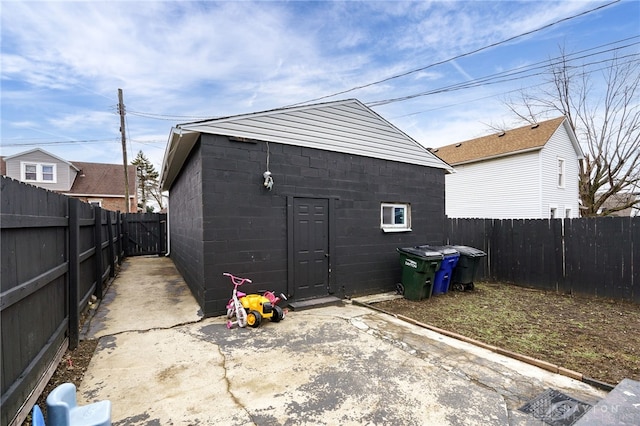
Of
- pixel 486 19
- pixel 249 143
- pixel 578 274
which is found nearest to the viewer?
pixel 249 143

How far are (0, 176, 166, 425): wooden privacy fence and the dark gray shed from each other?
165 centimetres

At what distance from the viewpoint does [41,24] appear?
183 inches

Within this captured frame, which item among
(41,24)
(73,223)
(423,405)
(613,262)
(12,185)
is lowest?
(423,405)

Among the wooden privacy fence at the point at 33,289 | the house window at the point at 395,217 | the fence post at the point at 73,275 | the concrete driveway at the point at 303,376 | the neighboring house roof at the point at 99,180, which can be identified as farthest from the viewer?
Answer: the neighboring house roof at the point at 99,180

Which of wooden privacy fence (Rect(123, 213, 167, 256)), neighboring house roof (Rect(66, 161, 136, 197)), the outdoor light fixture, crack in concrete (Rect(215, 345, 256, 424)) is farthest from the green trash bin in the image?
neighboring house roof (Rect(66, 161, 136, 197))

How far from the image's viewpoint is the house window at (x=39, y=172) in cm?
1856

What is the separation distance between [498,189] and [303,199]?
12879 mm

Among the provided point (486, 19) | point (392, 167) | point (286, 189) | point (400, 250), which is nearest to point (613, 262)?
point (400, 250)

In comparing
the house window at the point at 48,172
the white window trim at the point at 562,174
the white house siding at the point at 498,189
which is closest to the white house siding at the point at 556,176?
the white window trim at the point at 562,174

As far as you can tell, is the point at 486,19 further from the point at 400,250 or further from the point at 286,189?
the point at 286,189

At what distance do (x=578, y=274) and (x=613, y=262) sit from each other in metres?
0.68

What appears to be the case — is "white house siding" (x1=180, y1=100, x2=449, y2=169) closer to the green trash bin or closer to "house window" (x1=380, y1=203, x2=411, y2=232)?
"house window" (x1=380, y1=203, x2=411, y2=232)

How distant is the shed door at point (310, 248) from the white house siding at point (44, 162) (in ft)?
66.8

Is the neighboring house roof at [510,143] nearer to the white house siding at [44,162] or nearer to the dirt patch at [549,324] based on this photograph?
the dirt patch at [549,324]
